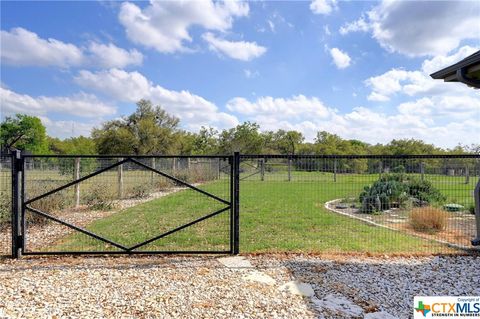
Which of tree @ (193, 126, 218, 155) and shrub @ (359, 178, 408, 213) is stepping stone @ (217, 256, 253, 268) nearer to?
shrub @ (359, 178, 408, 213)

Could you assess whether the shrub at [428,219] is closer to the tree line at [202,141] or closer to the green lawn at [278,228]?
the green lawn at [278,228]

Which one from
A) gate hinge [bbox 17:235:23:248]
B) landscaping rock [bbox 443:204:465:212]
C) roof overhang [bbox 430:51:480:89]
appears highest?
roof overhang [bbox 430:51:480:89]

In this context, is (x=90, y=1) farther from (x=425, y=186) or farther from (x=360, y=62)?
(x=360, y=62)

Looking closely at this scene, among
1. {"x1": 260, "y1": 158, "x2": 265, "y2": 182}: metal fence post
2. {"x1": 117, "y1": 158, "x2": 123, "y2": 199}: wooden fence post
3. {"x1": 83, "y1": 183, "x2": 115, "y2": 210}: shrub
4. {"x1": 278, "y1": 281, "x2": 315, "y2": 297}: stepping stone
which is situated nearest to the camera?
{"x1": 278, "y1": 281, "x2": 315, "y2": 297}: stepping stone

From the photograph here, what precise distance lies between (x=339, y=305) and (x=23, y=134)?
83.7 meters

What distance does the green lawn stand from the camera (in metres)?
5.53

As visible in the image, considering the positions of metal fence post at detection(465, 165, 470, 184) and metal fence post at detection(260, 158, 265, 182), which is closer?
metal fence post at detection(465, 165, 470, 184)

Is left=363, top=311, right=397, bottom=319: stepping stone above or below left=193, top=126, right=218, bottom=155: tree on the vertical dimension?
below

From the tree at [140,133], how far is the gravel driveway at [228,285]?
1177 inches

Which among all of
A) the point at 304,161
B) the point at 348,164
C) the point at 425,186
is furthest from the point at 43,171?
the point at 425,186

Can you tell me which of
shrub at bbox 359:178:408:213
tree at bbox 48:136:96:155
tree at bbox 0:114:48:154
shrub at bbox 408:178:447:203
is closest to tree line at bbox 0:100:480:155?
tree at bbox 48:136:96:155

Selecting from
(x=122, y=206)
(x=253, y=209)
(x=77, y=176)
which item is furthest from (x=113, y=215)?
(x=253, y=209)

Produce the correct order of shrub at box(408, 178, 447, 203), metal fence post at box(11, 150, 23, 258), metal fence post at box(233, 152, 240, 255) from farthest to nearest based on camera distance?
shrub at box(408, 178, 447, 203) < metal fence post at box(233, 152, 240, 255) < metal fence post at box(11, 150, 23, 258)

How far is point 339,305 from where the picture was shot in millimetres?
3250
